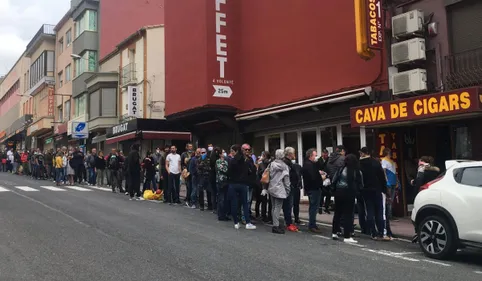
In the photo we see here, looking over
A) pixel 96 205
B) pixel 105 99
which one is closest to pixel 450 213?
pixel 96 205

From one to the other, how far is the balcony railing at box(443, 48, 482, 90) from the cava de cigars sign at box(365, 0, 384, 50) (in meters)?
1.68

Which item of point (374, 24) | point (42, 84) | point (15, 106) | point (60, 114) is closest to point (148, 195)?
point (374, 24)

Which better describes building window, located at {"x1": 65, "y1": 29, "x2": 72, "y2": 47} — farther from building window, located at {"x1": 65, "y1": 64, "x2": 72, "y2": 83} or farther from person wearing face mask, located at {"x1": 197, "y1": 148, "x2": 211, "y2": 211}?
person wearing face mask, located at {"x1": 197, "y1": 148, "x2": 211, "y2": 211}

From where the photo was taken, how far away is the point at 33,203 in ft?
41.9

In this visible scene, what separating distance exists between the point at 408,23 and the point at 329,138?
4.22 metres

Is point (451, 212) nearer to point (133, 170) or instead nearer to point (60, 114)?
point (133, 170)

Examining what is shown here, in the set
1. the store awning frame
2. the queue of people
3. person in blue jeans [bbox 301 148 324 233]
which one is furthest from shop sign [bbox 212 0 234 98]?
person in blue jeans [bbox 301 148 324 233]

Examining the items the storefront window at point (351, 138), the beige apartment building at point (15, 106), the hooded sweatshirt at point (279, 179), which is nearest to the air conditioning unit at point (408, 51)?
the storefront window at point (351, 138)

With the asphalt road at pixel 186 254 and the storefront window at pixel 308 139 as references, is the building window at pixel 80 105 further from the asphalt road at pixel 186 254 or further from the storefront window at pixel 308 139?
the asphalt road at pixel 186 254

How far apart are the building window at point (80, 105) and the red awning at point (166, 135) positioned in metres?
13.3

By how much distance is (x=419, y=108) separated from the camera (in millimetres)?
9961

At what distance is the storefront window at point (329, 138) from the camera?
1372 centimetres

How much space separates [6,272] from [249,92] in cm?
1196

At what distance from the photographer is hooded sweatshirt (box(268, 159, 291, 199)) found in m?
9.14
